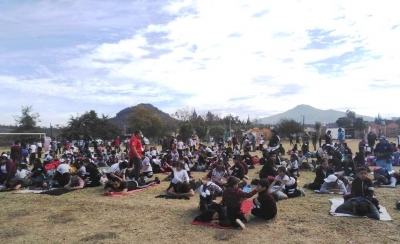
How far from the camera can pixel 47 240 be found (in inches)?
244

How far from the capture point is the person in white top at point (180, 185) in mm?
9578

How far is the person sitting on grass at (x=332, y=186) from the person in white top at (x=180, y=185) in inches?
148

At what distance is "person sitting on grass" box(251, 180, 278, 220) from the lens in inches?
273

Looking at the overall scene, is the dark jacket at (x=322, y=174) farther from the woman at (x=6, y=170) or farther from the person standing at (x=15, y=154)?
the person standing at (x=15, y=154)

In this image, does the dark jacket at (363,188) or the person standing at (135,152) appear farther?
the person standing at (135,152)

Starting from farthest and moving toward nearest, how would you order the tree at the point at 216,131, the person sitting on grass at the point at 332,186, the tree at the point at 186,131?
1. the tree at the point at 216,131
2. the tree at the point at 186,131
3. the person sitting on grass at the point at 332,186

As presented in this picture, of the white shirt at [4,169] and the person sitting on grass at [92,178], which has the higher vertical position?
the white shirt at [4,169]

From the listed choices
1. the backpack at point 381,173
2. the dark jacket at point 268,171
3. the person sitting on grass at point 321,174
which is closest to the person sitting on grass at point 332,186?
the person sitting on grass at point 321,174

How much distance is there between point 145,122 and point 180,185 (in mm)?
39873

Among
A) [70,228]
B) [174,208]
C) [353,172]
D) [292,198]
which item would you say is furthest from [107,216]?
[353,172]

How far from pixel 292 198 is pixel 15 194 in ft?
27.3

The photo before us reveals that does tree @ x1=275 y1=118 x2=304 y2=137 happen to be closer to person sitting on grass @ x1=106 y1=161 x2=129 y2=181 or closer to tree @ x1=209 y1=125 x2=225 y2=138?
tree @ x1=209 y1=125 x2=225 y2=138

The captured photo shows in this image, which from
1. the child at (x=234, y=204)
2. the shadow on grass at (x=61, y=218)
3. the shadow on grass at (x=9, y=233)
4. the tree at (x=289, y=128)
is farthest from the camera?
the tree at (x=289, y=128)

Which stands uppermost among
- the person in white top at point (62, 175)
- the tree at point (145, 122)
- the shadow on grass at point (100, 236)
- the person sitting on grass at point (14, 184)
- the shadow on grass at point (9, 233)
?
the tree at point (145, 122)
